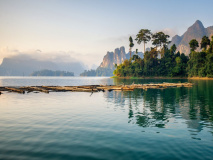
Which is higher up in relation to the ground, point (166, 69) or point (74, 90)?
point (166, 69)

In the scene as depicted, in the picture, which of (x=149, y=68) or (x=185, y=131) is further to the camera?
(x=149, y=68)

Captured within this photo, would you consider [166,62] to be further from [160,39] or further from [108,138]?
[108,138]

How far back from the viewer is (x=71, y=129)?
1243cm

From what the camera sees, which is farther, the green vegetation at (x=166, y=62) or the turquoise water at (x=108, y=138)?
the green vegetation at (x=166, y=62)

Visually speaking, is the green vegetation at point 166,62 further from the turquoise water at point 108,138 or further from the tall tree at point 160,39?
the turquoise water at point 108,138

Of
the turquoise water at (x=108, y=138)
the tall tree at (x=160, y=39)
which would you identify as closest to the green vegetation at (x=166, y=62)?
the tall tree at (x=160, y=39)

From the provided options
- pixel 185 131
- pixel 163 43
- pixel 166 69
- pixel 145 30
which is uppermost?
pixel 145 30

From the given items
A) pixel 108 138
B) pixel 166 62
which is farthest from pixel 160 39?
pixel 108 138

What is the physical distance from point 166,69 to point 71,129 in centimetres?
12739

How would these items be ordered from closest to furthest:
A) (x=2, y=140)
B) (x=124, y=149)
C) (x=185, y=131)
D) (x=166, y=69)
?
1. (x=124, y=149)
2. (x=2, y=140)
3. (x=185, y=131)
4. (x=166, y=69)

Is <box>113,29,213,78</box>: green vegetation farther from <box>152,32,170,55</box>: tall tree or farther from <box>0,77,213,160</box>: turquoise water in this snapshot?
<box>0,77,213,160</box>: turquoise water

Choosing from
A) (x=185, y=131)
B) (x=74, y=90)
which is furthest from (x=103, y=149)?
(x=74, y=90)

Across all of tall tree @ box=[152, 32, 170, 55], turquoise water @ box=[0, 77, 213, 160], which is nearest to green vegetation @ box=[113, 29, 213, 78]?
tall tree @ box=[152, 32, 170, 55]

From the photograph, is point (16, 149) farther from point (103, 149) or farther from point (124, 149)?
point (124, 149)
